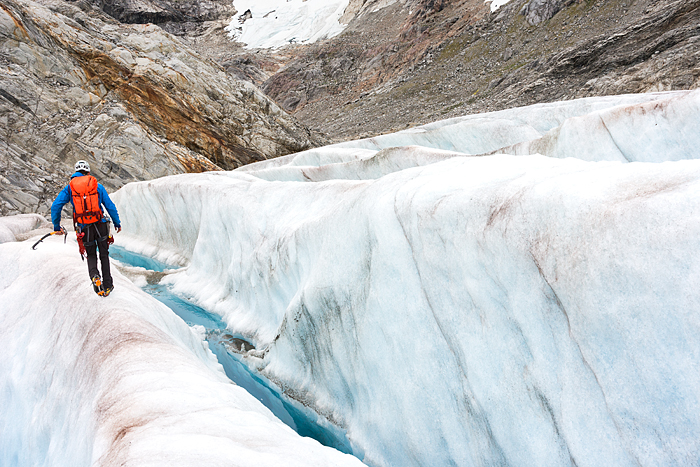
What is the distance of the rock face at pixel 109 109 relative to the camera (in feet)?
64.3

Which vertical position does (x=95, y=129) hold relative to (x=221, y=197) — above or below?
above

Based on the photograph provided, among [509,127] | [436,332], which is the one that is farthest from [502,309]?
[509,127]

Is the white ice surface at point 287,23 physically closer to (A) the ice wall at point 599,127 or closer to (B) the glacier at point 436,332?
(A) the ice wall at point 599,127

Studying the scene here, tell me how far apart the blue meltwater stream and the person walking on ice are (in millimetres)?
3221

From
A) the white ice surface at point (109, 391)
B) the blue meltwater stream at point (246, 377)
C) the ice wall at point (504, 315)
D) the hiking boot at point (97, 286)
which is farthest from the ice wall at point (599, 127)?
the hiking boot at point (97, 286)

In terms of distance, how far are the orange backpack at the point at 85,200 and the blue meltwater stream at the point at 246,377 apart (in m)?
4.09

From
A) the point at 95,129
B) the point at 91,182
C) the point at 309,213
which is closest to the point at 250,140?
the point at 95,129

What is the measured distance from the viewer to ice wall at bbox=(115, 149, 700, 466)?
10.1ft

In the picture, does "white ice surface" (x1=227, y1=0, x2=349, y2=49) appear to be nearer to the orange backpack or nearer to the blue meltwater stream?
the blue meltwater stream

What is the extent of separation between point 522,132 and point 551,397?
15.0m

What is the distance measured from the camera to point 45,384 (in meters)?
5.31

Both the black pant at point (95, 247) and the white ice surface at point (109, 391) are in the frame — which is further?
the black pant at point (95, 247)

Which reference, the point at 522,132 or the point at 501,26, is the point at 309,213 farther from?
the point at 501,26

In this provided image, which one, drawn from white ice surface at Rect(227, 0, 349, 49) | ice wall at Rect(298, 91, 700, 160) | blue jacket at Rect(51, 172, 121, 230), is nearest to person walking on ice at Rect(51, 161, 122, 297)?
blue jacket at Rect(51, 172, 121, 230)
